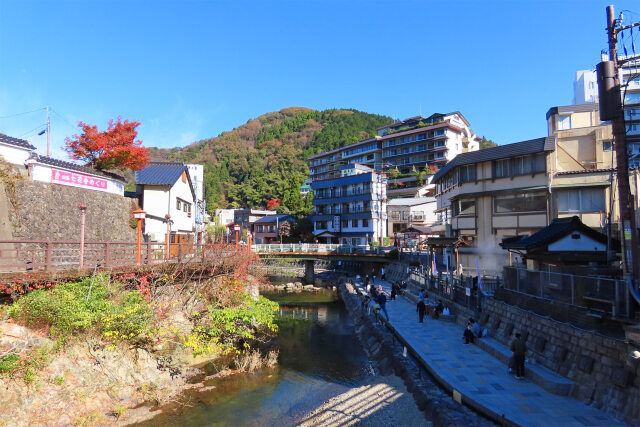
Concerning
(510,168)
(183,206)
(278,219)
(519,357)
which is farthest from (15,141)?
(278,219)

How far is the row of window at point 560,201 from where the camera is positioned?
25141 mm

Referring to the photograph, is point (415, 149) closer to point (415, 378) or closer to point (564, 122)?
point (564, 122)

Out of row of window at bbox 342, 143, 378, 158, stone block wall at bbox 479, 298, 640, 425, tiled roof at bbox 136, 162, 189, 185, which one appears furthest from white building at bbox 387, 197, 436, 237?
stone block wall at bbox 479, 298, 640, 425

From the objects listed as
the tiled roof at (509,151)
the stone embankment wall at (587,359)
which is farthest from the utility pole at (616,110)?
the tiled roof at (509,151)

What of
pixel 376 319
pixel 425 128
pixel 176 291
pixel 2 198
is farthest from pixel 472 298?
pixel 425 128

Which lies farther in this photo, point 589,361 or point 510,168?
point 510,168

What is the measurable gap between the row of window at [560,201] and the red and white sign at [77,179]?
2888cm

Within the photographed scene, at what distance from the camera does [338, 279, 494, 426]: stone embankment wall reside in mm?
9457

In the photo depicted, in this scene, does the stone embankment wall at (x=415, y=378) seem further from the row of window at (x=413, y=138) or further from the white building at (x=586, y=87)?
the row of window at (x=413, y=138)

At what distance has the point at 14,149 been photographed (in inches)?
789

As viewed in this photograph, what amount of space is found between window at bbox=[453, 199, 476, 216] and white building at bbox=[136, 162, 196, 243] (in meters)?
23.5

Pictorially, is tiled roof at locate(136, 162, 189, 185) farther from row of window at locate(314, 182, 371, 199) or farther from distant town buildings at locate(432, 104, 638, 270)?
row of window at locate(314, 182, 371, 199)

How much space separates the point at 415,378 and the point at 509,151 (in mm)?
21811

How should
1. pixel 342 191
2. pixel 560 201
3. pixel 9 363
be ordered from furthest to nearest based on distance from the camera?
pixel 342 191 < pixel 560 201 < pixel 9 363
